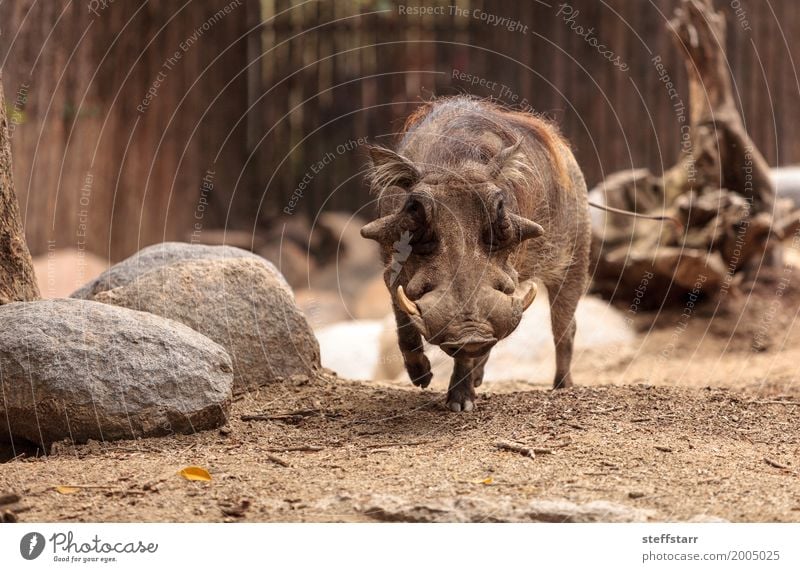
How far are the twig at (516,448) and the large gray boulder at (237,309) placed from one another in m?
1.56

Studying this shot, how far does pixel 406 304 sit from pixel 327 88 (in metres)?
8.26

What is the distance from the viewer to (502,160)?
4.39 meters

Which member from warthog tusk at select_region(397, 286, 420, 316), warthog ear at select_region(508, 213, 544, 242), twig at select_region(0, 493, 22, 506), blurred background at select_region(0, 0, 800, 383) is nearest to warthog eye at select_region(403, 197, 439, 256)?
warthog tusk at select_region(397, 286, 420, 316)

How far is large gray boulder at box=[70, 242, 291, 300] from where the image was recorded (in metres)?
5.26

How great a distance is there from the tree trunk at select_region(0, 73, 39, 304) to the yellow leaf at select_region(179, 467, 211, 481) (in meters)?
1.59

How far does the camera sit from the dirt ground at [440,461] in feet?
10.3

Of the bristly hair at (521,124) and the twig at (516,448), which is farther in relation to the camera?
the bristly hair at (521,124)

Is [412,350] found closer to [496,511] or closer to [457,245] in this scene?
[457,245]

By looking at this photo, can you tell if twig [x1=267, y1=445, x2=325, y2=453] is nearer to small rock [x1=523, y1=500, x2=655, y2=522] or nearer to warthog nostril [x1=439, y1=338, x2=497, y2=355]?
warthog nostril [x1=439, y1=338, x2=497, y2=355]

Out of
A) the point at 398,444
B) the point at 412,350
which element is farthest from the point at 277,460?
the point at 412,350

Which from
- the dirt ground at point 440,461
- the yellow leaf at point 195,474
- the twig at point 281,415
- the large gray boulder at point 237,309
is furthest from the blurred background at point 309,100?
the yellow leaf at point 195,474

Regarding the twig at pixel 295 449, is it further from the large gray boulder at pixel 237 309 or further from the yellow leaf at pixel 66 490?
the large gray boulder at pixel 237 309
